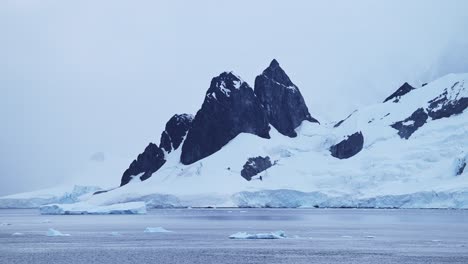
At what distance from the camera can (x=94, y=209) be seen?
151000 millimetres

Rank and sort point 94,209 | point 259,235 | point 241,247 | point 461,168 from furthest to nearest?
point 461,168
point 94,209
point 259,235
point 241,247

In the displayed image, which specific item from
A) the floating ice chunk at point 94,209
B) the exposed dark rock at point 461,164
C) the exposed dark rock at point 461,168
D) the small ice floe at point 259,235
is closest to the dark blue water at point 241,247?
the small ice floe at point 259,235

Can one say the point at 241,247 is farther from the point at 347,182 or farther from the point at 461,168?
the point at 347,182

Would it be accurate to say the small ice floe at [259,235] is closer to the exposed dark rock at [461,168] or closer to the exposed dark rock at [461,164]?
the exposed dark rock at [461,168]

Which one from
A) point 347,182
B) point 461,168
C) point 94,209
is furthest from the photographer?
point 347,182

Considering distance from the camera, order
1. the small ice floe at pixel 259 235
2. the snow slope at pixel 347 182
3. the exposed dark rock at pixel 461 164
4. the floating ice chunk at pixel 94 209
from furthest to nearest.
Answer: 1. the snow slope at pixel 347 182
2. the exposed dark rock at pixel 461 164
3. the floating ice chunk at pixel 94 209
4. the small ice floe at pixel 259 235

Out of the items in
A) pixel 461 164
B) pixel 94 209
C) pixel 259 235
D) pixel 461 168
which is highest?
pixel 461 164

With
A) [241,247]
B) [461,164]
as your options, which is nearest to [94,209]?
[461,164]

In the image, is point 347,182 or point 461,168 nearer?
point 461,168

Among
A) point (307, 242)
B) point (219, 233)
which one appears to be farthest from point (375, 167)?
point (307, 242)

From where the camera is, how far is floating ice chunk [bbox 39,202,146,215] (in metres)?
152

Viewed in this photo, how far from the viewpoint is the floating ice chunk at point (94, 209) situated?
499 feet

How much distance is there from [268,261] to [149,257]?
977 centimetres

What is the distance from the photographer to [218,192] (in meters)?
187
